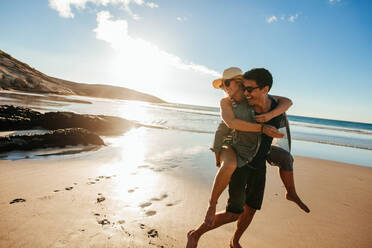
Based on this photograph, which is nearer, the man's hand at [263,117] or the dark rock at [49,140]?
the man's hand at [263,117]

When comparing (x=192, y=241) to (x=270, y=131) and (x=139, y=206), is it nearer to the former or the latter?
(x=139, y=206)

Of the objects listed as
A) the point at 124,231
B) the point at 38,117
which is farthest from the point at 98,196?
the point at 38,117

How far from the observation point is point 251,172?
2.36 m

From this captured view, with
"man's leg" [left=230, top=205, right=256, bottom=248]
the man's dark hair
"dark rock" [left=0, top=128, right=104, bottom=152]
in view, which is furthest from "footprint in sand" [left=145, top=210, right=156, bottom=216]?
"dark rock" [left=0, top=128, right=104, bottom=152]

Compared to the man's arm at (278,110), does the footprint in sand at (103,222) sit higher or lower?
lower

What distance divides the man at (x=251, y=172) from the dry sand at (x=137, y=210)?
2.37 feet

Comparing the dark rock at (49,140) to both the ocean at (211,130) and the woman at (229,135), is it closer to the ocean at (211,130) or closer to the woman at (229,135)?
the woman at (229,135)

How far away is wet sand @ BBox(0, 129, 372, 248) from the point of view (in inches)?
100.0

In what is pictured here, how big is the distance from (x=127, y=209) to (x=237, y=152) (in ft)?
7.07

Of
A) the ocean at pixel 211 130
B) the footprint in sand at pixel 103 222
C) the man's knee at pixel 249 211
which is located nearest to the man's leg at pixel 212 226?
the man's knee at pixel 249 211

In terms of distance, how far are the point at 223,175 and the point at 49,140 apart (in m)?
6.05

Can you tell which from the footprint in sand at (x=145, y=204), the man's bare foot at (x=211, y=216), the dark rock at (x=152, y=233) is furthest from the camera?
the footprint in sand at (x=145, y=204)

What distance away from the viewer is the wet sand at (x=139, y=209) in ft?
8.33

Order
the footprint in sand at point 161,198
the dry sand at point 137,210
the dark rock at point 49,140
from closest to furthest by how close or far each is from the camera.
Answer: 1. the dry sand at point 137,210
2. the footprint in sand at point 161,198
3. the dark rock at point 49,140
